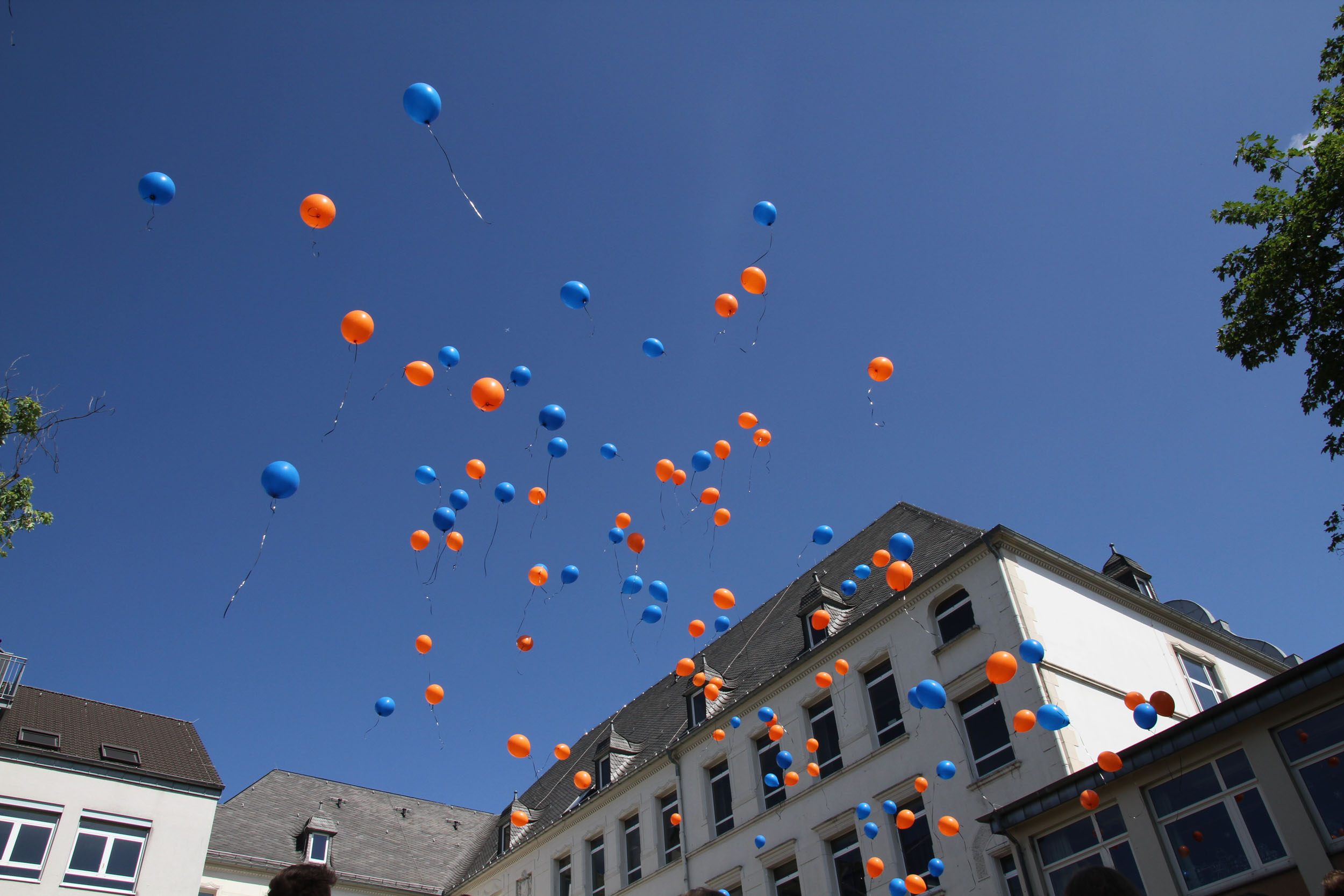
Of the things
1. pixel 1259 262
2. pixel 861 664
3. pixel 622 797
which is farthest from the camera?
pixel 622 797

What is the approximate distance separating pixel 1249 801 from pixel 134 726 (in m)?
24.6

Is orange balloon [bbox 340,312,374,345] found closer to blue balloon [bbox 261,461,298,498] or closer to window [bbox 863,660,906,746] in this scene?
blue balloon [bbox 261,461,298,498]

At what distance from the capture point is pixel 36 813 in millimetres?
18656

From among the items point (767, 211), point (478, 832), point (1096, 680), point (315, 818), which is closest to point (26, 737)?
point (315, 818)

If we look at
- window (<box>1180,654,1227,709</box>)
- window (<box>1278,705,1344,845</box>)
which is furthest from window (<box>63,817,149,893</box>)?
window (<box>1180,654,1227,709</box>)

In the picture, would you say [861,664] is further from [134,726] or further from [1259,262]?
[134,726]

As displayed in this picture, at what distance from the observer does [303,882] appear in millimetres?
3848

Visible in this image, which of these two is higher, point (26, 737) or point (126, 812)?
point (26, 737)

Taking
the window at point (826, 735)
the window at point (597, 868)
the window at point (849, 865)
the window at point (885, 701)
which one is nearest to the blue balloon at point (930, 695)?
the window at point (885, 701)

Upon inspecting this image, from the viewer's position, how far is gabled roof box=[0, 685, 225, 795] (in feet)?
65.3

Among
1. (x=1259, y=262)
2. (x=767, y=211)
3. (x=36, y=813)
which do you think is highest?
(x=1259, y=262)

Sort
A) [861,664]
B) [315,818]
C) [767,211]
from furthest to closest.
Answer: [315,818], [861,664], [767,211]

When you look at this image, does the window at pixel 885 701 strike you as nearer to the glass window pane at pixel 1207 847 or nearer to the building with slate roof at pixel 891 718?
the building with slate roof at pixel 891 718

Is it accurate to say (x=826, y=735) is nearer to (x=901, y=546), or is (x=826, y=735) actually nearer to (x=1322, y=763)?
(x=901, y=546)
